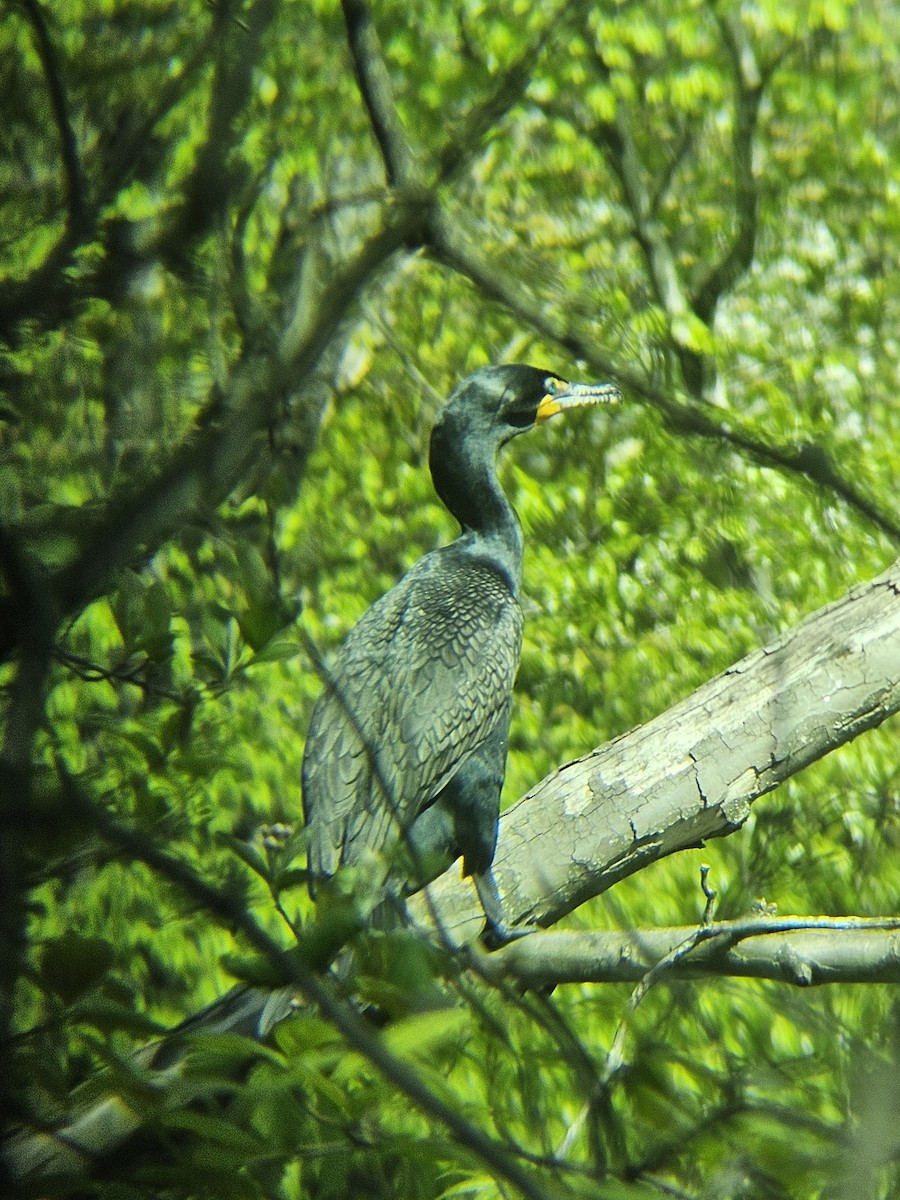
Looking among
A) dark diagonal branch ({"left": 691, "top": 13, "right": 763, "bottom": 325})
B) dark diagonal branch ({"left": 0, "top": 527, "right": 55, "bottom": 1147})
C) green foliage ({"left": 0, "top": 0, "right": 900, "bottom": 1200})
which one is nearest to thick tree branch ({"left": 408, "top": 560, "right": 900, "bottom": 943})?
green foliage ({"left": 0, "top": 0, "right": 900, "bottom": 1200})

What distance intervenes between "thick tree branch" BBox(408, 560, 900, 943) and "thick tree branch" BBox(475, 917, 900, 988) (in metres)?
0.46

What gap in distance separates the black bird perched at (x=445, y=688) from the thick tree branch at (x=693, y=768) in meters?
0.08

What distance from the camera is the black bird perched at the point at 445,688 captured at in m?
2.04

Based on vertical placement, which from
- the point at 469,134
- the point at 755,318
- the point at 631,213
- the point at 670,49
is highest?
the point at 670,49

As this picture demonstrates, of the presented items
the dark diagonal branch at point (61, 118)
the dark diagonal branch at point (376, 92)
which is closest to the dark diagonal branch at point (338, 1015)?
the dark diagonal branch at point (61, 118)

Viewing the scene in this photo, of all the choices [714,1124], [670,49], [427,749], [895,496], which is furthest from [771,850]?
[714,1124]

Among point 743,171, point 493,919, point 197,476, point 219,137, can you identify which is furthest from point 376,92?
point 743,171

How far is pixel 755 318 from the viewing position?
4953 mm

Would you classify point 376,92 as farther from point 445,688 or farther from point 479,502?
point 479,502

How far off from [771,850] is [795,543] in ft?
3.53

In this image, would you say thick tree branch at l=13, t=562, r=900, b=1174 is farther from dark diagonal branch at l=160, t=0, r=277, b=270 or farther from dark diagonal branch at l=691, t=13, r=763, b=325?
dark diagonal branch at l=691, t=13, r=763, b=325

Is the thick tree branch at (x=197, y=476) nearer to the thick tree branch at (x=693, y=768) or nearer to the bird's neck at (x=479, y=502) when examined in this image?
the thick tree branch at (x=693, y=768)

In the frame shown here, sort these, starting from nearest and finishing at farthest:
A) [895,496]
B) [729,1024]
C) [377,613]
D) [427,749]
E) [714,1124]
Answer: [714,1124], [427,749], [377,613], [729,1024], [895,496]

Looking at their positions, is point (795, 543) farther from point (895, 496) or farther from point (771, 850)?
point (771, 850)
